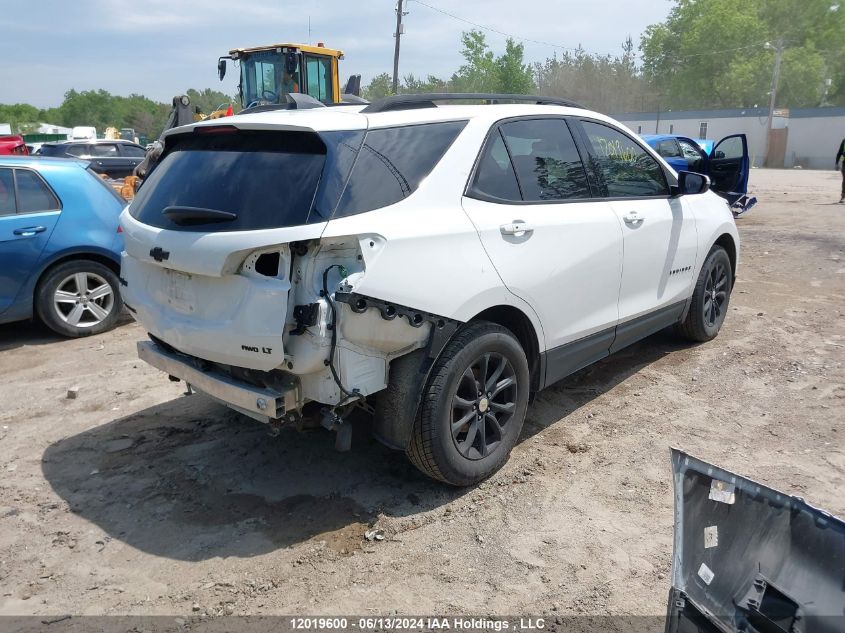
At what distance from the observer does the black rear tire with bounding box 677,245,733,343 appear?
5.56 m

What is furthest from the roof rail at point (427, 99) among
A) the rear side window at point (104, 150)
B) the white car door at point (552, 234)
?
the rear side window at point (104, 150)

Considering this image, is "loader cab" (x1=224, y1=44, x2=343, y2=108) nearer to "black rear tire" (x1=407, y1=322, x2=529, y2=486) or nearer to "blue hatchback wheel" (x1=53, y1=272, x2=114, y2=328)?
"blue hatchback wheel" (x1=53, y1=272, x2=114, y2=328)

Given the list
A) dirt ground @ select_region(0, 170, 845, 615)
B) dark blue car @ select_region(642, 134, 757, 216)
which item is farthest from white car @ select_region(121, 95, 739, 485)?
dark blue car @ select_region(642, 134, 757, 216)

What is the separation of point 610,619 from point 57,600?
232cm

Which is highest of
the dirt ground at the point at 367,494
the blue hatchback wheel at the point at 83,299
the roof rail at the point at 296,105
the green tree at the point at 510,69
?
the green tree at the point at 510,69

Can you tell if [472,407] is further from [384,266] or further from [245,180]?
[245,180]

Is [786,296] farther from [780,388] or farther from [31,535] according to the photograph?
[31,535]

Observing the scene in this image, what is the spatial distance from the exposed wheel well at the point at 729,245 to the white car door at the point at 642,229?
72 centimetres

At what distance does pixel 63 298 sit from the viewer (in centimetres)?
628

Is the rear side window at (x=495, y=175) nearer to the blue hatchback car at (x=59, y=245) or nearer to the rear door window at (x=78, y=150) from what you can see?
the blue hatchback car at (x=59, y=245)

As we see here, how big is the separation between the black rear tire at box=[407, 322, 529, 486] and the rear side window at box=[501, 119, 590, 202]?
92cm

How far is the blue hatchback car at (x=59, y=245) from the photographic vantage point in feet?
19.5

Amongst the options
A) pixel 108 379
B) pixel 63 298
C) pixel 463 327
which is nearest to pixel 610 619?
pixel 463 327

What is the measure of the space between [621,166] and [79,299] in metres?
5.07
